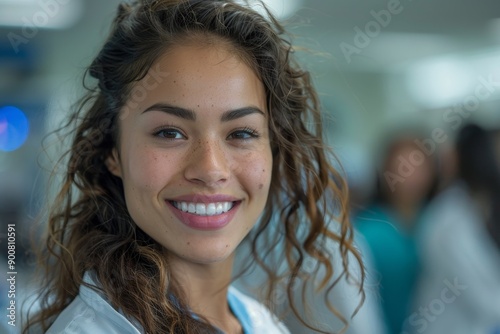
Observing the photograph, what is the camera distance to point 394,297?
2635mm

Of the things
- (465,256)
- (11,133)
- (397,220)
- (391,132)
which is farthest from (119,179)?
(391,132)

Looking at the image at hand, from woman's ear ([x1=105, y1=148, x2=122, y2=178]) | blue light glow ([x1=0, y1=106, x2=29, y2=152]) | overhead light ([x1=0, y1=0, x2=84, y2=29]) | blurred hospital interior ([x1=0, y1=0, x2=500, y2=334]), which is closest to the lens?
woman's ear ([x1=105, y1=148, x2=122, y2=178])

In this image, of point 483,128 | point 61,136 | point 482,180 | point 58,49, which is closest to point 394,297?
point 482,180

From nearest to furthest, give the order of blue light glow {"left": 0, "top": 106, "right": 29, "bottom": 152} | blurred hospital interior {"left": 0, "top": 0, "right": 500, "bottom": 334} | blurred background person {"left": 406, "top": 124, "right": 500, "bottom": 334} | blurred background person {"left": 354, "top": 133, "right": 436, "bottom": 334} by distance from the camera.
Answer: blurred hospital interior {"left": 0, "top": 0, "right": 500, "bottom": 334}, blurred background person {"left": 406, "top": 124, "right": 500, "bottom": 334}, blurred background person {"left": 354, "top": 133, "right": 436, "bottom": 334}, blue light glow {"left": 0, "top": 106, "right": 29, "bottom": 152}

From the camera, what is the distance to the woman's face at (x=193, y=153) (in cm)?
115

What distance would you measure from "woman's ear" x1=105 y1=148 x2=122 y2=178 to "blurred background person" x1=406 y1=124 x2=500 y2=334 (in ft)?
5.32

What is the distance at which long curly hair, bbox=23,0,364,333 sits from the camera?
3.87ft

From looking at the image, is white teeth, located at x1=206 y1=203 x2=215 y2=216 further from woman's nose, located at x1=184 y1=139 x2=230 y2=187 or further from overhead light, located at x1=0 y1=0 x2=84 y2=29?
overhead light, located at x1=0 y1=0 x2=84 y2=29

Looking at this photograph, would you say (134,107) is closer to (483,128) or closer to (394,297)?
(394,297)

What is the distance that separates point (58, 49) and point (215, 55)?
5.20 metres

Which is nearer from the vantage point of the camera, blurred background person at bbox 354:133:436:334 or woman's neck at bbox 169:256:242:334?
woman's neck at bbox 169:256:242:334

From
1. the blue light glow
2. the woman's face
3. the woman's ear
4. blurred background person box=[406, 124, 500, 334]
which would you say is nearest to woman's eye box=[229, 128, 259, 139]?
the woman's face

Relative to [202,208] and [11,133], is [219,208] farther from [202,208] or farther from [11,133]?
[11,133]

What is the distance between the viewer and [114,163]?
1293 millimetres
